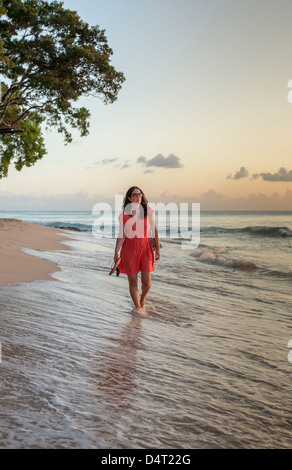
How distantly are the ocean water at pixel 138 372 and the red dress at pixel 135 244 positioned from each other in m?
0.71

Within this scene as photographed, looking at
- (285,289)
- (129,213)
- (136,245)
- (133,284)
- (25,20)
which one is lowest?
(285,289)

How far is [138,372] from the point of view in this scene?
3430mm

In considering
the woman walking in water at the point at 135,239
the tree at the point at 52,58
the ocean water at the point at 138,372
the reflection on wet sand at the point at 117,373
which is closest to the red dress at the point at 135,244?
the woman walking in water at the point at 135,239

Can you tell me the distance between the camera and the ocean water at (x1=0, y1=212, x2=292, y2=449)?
2402mm

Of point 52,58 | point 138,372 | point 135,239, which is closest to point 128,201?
point 135,239

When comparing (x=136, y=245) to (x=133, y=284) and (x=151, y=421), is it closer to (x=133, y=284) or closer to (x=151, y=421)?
(x=133, y=284)

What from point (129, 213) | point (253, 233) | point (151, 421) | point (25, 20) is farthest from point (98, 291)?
point (253, 233)

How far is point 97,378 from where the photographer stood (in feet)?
10.4

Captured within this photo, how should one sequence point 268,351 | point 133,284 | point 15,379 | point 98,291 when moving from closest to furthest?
1. point 15,379
2. point 268,351
3. point 133,284
4. point 98,291

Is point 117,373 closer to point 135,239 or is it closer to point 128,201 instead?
point 135,239

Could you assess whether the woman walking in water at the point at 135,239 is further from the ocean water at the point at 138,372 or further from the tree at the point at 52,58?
the tree at the point at 52,58

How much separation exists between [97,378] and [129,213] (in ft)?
11.4

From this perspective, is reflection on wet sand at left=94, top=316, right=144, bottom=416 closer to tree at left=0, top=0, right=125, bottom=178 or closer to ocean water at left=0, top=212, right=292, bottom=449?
ocean water at left=0, top=212, right=292, bottom=449
